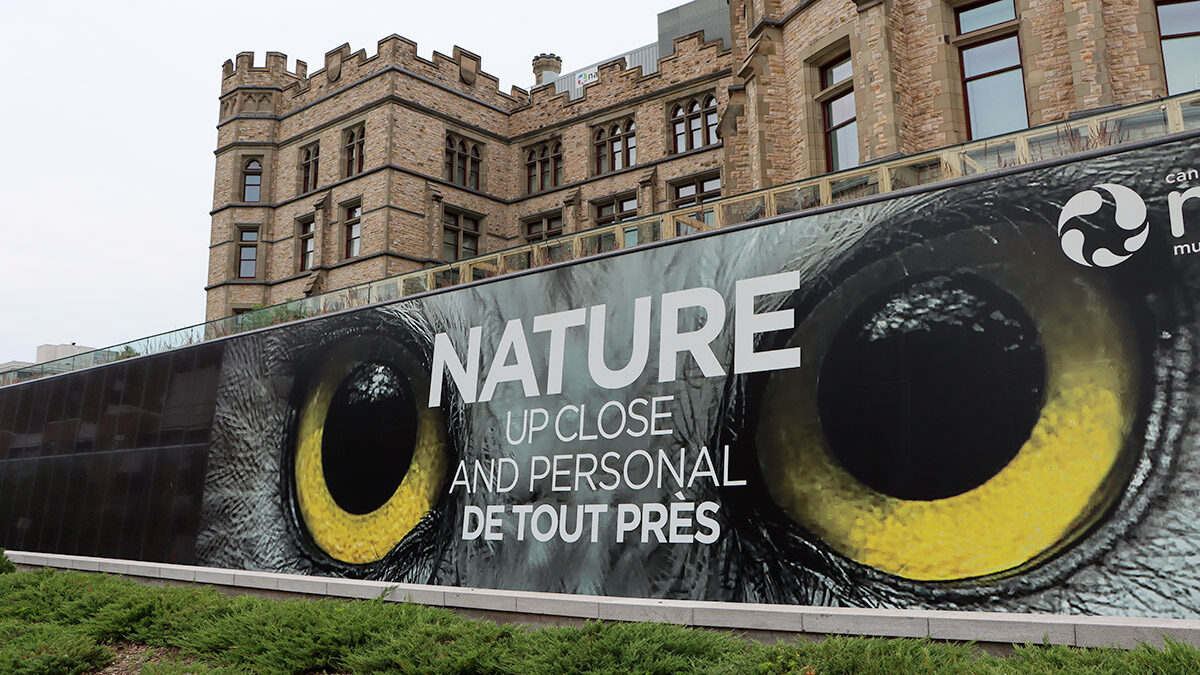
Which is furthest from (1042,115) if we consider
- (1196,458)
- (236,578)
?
(236,578)

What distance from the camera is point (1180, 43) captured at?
47.7 feet

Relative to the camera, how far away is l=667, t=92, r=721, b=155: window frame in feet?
101

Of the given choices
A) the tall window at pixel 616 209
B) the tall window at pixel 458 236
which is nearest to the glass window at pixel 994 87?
the tall window at pixel 616 209

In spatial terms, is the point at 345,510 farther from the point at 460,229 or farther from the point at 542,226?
the point at 542,226

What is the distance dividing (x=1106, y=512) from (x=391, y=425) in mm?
12165

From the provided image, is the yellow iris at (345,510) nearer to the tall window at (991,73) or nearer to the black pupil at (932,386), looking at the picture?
the black pupil at (932,386)

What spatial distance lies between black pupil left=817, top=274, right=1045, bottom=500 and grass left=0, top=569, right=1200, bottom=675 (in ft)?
7.86

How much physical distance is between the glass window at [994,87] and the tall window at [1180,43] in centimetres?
217

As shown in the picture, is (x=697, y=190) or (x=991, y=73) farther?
(x=697, y=190)

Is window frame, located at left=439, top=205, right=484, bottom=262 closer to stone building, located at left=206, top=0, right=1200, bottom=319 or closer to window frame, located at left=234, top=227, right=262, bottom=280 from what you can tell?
stone building, located at left=206, top=0, right=1200, bottom=319

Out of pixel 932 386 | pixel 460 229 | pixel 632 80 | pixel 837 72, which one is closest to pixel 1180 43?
pixel 837 72

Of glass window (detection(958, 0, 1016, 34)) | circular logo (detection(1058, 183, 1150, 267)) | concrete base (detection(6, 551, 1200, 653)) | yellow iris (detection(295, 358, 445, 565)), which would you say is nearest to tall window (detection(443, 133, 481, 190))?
yellow iris (detection(295, 358, 445, 565))

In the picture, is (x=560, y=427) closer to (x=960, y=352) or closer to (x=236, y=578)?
(x=960, y=352)

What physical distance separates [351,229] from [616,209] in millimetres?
9651
